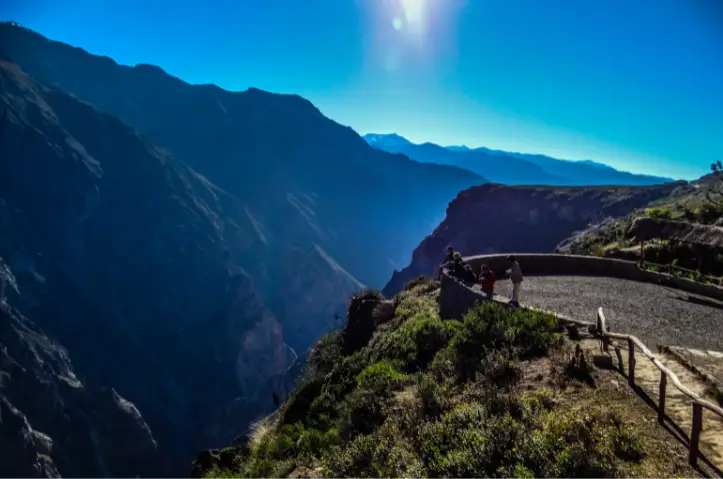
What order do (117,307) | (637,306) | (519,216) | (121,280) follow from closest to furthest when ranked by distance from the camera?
(637,306)
(519,216)
(117,307)
(121,280)

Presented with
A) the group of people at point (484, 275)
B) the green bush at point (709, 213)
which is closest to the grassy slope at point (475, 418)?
the group of people at point (484, 275)

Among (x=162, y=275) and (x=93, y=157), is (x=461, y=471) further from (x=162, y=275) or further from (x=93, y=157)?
(x=93, y=157)

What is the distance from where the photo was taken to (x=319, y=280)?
6280 inches

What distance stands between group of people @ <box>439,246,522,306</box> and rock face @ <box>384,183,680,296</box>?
59851mm

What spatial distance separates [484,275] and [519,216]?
79.0 metres

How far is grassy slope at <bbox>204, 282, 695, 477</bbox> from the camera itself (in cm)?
527

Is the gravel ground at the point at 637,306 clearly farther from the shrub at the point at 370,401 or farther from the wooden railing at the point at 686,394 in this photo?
the shrub at the point at 370,401

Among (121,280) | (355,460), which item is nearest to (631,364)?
(355,460)

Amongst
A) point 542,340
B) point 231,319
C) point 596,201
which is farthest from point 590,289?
point 231,319

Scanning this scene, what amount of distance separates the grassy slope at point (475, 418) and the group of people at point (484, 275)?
55.4 inches

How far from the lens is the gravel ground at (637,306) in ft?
33.3

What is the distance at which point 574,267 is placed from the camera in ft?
61.4

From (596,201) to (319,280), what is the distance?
10412cm

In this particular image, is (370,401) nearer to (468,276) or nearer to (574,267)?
(468,276)
